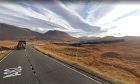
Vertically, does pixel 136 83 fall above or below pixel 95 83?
below

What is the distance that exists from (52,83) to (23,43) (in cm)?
6344

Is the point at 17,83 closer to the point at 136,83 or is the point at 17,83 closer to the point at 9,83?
the point at 9,83

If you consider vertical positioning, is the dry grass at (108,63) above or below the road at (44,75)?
below

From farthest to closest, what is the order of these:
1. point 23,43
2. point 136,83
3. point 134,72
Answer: point 23,43
point 134,72
point 136,83

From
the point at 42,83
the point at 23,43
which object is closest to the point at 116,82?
the point at 42,83

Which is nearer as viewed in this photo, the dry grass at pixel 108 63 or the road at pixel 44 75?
the road at pixel 44 75

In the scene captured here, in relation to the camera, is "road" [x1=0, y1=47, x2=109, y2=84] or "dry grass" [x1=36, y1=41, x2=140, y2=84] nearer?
"road" [x1=0, y1=47, x2=109, y2=84]

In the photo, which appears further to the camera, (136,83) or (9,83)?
(136,83)

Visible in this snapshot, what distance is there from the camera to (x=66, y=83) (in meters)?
14.2

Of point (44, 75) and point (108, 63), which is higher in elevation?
point (44, 75)

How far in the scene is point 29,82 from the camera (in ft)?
48.6

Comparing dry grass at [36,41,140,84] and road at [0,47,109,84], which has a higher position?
road at [0,47,109,84]

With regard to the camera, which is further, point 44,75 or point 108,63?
point 108,63

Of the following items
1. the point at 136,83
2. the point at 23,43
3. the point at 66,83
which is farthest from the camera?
the point at 23,43
